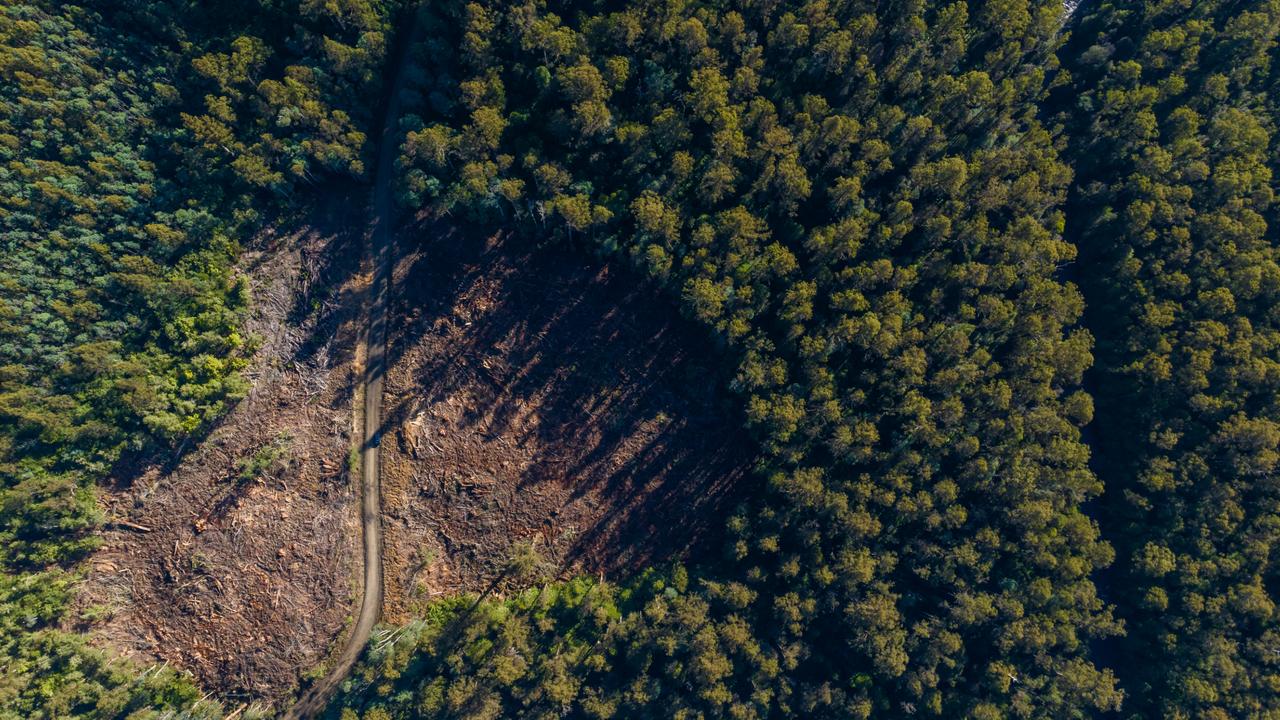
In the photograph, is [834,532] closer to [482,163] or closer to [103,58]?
[482,163]

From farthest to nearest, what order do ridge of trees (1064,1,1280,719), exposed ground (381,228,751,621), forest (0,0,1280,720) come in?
ridge of trees (1064,1,1280,719), exposed ground (381,228,751,621), forest (0,0,1280,720)

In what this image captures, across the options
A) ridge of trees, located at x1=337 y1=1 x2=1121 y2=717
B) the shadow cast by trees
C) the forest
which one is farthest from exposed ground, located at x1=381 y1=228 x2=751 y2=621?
ridge of trees, located at x1=337 y1=1 x2=1121 y2=717

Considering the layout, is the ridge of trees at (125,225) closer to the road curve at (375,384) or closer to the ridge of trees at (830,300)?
the road curve at (375,384)

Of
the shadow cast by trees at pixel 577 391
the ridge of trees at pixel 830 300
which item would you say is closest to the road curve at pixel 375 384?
the shadow cast by trees at pixel 577 391

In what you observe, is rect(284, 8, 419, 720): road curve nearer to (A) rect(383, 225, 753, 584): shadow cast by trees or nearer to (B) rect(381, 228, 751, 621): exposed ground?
(B) rect(381, 228, 751, 621): exposed ground

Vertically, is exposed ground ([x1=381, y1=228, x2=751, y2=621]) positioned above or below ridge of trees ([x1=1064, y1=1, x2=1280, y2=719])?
below

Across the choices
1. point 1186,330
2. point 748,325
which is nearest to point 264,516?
point 748,325
